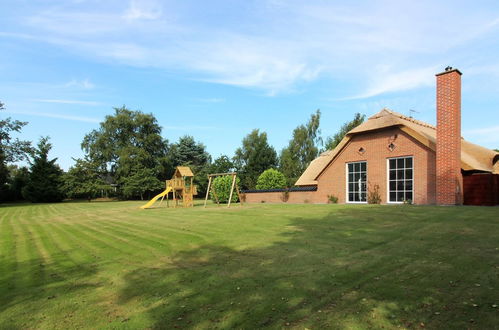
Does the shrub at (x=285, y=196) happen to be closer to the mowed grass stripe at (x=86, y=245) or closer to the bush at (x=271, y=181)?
the bush at (x=271, y=181)

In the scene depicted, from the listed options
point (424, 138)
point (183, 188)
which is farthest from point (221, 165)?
point (424, 138)

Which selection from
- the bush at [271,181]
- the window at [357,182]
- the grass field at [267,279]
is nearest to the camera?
the grass field at [267,279]

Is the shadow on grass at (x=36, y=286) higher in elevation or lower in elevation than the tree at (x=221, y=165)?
lower

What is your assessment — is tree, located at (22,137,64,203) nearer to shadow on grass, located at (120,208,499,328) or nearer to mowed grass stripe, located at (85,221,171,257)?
mowed grass stripe, located at (85,221,171,257)

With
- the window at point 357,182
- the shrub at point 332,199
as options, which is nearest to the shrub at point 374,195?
the window at point 357,182

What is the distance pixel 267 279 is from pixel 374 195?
54.4ft

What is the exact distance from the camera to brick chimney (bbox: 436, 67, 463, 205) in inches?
616

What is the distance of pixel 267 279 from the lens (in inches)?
209

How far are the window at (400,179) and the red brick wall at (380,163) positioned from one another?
0.29 metres

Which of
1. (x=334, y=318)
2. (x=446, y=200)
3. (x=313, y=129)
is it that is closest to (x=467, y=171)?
(x=446, y=200)

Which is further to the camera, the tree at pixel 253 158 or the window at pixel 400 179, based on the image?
the tree at pixel 253 158

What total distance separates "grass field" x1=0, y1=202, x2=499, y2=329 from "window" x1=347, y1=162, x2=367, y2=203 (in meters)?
11.6

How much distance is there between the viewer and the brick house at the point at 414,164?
51.6 feet

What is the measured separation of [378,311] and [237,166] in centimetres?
5411
